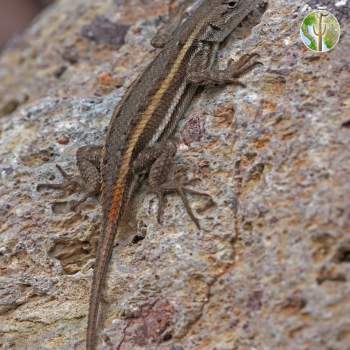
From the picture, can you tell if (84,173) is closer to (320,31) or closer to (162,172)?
(162,172)

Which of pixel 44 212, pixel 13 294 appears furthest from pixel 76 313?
pixel 44 212

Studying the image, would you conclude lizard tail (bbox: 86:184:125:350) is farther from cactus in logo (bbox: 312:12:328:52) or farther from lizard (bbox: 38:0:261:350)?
cactus in logo (bbox: 312:12:328:52)

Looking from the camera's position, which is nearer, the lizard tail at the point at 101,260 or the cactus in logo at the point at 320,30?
the lizard tail at the point at 101,260

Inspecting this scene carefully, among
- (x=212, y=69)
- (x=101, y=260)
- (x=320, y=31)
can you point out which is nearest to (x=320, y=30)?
(x=320, y=31)

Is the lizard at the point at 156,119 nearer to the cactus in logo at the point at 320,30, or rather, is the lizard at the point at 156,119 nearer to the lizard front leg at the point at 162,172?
the lizard front leg at the point at 162,172

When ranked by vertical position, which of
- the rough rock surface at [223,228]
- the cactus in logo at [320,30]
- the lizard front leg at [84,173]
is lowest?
the rough rock surface at [223,228]

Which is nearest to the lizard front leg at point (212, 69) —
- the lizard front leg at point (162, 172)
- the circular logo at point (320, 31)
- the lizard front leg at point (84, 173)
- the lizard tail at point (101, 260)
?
the circular logo at point (320, 31)

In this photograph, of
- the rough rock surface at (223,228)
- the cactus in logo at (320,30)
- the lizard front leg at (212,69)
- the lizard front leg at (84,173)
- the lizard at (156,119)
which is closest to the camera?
the rough rock surface at (223,228)

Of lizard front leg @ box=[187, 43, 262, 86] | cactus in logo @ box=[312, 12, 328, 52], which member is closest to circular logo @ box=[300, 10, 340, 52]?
cactus in logo @ box=[312, 12, 328, 52]
